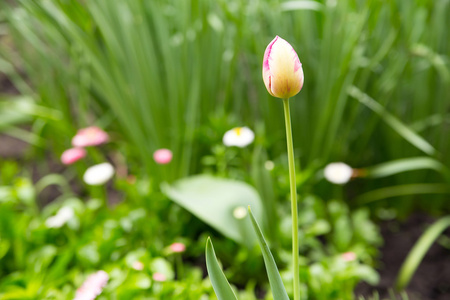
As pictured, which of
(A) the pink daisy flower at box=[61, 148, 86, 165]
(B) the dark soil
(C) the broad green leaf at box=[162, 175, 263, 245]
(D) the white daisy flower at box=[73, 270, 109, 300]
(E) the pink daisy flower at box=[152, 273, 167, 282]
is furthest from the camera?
(A) the pink daisy flower at box=[61, 148, 86, 165]

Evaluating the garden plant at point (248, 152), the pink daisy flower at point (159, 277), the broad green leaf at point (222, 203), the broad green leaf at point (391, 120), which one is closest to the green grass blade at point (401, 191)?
the garden plant at point (248, 152)

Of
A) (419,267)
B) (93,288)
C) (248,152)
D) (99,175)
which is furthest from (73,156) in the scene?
(419,267)

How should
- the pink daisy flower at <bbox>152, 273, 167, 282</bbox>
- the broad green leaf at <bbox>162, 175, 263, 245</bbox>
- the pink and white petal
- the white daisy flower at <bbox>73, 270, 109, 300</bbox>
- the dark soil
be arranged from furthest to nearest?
the dark soil < the broad green leaf at <bbox>162, 175, 263, 245</bbox> < the pink daisy flower at <bbox>152, 273, 167, 282</bbox> < the white daisy flower at <bbox>73, 270, 109, 300</bbox> < the pink and white petal

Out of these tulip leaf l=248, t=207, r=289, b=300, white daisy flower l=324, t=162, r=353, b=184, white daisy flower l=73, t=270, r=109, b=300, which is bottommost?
tulip leaf l=248, t=207, r=289, b=300

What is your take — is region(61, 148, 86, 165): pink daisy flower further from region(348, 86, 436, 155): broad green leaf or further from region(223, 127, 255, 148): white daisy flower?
region(348, 86, 436, 155): broad green leaf

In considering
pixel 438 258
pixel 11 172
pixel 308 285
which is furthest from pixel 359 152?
pixel 11 172

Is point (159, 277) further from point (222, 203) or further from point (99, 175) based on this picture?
point (99, 175)

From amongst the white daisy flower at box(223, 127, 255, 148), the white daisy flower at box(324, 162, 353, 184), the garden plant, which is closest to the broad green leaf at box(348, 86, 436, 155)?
the garden plant

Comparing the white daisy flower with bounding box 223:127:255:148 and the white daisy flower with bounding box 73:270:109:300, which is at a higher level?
the white daisy flower with bounding box 223:127:255:148
